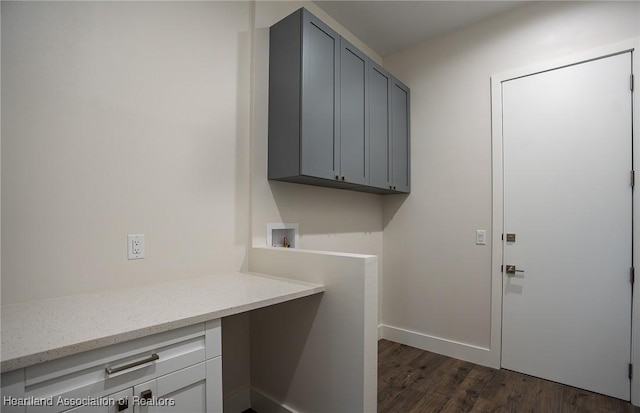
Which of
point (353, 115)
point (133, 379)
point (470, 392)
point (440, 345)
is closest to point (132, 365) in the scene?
point (133, 379)

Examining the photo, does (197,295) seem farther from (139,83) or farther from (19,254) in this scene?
(139,83)

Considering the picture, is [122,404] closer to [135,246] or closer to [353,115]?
[135,246]

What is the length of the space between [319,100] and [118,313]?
1574 millimetres

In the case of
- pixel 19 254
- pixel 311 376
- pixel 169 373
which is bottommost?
pixel 311 376

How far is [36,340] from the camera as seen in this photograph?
91cm

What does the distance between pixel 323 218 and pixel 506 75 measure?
1.85 m

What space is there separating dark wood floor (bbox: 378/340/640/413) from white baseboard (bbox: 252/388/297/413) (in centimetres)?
61

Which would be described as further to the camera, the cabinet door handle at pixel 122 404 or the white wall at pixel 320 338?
the white wall at pixel 320 338

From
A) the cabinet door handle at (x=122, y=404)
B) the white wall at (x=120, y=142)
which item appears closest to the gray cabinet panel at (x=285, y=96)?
the white wall at (x=120, y=142)

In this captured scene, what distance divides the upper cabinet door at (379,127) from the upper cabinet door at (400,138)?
8 centimetres

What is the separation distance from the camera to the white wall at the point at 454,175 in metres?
2.45

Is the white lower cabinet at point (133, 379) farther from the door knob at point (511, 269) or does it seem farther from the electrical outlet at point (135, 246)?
the door knob at point (511, 269)

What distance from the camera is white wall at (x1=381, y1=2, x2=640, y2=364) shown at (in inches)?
96.4

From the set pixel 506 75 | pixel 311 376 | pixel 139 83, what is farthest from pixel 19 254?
pixel 506 75
